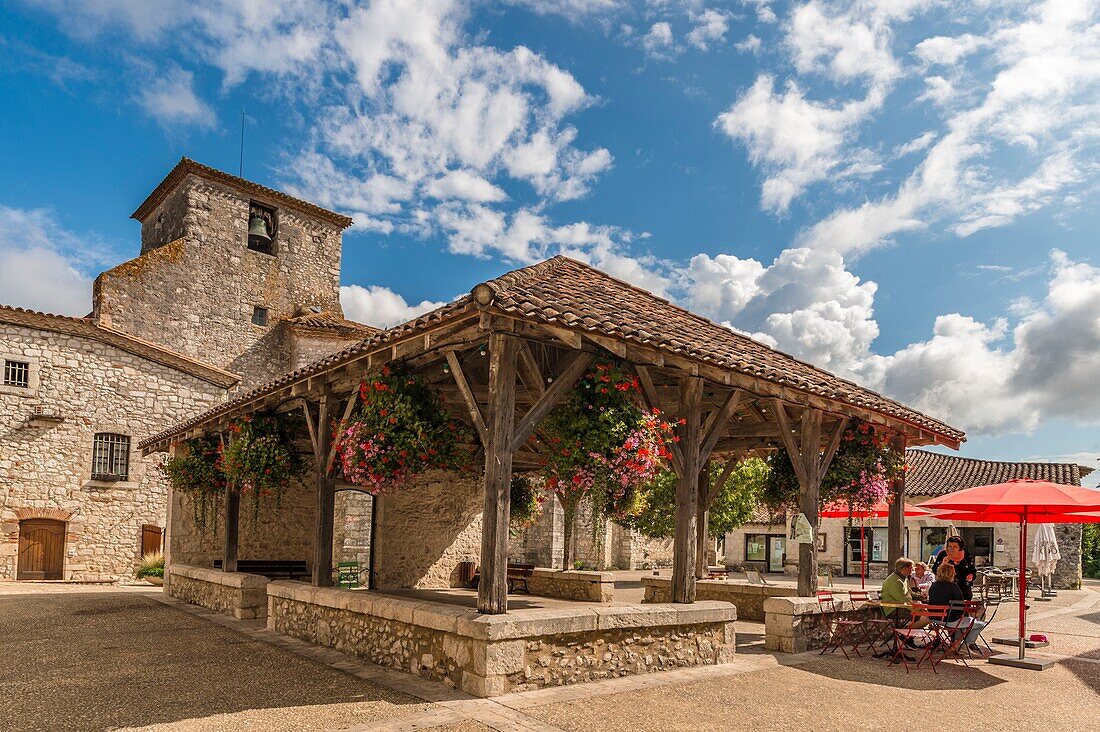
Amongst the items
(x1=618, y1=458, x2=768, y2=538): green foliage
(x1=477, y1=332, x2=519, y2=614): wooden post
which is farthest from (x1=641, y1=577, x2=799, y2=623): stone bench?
(x1=618, y1=458, x2=768, y2=538): green foliage

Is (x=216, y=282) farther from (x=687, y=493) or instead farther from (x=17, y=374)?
(x=687, y=493)

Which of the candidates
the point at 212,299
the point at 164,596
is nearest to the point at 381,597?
the point at 164,596

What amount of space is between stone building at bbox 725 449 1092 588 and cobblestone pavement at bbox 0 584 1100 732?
12802 millimetres

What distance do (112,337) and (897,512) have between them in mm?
15317

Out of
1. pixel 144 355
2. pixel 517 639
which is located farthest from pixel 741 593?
pixel 144 355

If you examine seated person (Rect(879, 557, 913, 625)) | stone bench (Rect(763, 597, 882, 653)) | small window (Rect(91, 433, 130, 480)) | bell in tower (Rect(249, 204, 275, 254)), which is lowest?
stone bench (Rect(763, 597, 882, 653))

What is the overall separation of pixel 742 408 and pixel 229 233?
52.9ft

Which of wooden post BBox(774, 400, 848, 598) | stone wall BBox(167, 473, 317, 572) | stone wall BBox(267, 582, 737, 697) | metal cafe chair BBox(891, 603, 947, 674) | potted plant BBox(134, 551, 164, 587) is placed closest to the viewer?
stone wall BBox(267, 582, 737, 697)

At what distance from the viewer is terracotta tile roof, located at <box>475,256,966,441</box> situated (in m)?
5.88

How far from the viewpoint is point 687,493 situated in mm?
7152

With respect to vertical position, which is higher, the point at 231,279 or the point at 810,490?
the point at 231,279

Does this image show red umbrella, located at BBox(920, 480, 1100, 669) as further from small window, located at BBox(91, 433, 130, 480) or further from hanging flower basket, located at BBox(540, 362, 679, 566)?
small window, located at BBox(91, 433, 130, 480)

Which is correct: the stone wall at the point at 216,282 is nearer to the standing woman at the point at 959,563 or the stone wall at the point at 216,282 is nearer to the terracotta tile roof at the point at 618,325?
the terracotta tile roof at the point at 618,325

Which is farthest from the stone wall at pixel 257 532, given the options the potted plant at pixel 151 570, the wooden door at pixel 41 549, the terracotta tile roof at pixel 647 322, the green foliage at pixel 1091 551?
the green foliage at pixel 1091 551
